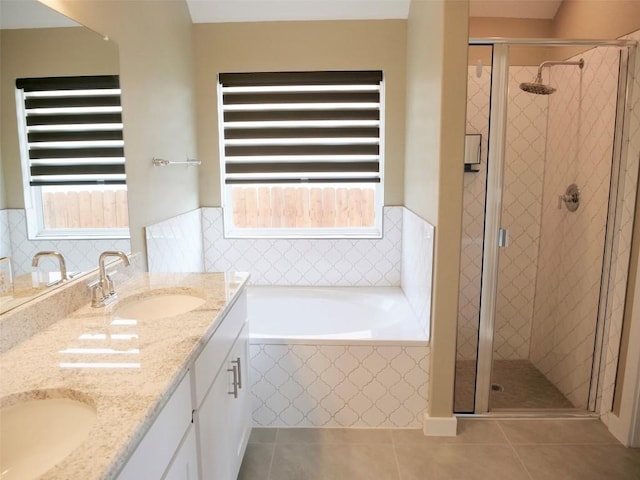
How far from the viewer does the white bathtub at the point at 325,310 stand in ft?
9.92

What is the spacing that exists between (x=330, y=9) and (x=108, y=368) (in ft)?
9.61

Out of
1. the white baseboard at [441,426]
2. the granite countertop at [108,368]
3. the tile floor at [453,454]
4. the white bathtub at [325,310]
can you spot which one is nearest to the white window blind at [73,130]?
the granite countertop at [108,368]

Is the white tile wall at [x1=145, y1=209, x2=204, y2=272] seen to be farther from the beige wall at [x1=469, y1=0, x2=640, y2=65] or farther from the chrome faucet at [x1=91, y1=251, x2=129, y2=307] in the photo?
the beige wall at [x1=469, y1=0, x2=640, y2=65]

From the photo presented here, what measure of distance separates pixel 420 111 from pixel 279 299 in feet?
5.37

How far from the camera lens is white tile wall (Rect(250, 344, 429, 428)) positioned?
8.11 feet

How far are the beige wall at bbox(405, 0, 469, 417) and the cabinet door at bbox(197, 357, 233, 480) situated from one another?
1.13 metres

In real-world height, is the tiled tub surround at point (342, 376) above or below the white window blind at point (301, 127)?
below

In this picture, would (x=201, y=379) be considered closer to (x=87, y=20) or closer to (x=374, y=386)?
(x=374, y=386)

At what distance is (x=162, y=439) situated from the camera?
1.09m

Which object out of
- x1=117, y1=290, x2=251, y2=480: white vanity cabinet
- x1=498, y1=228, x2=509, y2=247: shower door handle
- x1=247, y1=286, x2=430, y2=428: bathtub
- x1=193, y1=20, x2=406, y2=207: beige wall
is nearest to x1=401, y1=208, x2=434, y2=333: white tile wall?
x1=247, y1=286, x2=430, y2=428: bathtub

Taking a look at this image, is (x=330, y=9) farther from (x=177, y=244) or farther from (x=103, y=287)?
(x=103, y=287)

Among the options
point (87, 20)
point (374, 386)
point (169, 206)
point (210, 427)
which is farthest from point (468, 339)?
point (87, 20)

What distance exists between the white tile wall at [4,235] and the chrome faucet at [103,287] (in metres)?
0.38

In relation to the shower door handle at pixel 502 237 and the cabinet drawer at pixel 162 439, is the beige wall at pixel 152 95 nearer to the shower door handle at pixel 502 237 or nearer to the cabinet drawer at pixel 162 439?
the cabinet drawer at pixel 162 439
